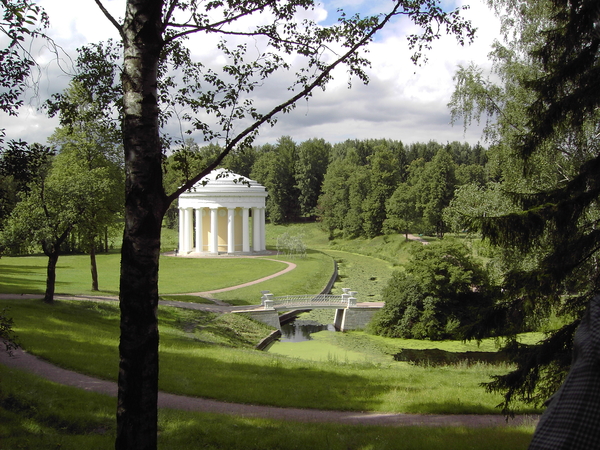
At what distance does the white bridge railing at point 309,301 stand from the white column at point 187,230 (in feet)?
83.8

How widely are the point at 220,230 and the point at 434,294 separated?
3236 cm

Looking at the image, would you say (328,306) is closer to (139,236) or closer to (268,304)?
(268,304)

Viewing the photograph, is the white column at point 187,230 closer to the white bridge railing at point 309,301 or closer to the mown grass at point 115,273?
the mown grass at point 115,273

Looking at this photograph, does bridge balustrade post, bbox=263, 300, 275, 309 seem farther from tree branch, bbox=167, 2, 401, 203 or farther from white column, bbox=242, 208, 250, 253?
white column, bbox=242, 208, 250, 253

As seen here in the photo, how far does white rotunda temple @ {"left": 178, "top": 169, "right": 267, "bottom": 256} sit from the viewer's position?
50.2 metres

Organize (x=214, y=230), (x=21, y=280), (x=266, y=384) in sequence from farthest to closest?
(x=214, y=230) → (x=21, y=280) → (x=266, y=384)

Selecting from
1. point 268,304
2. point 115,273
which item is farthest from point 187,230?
point 268,304

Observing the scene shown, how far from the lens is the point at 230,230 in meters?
51.0

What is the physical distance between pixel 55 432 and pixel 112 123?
4.97 meters

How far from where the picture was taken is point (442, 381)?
13.5 meters

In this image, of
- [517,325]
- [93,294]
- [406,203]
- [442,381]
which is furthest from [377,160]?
[517,325]

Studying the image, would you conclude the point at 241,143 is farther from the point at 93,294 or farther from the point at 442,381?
the point at 93,294

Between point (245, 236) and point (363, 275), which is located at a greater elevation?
point (245, 236)

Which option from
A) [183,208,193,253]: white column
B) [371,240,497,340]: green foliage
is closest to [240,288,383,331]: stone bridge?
[371,240,497,340]: green foliage
